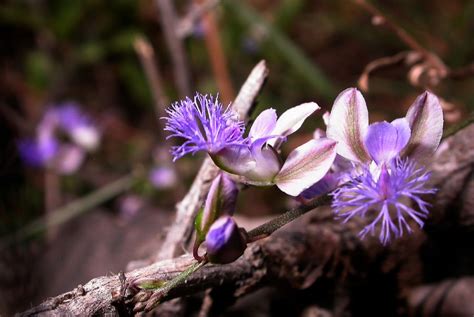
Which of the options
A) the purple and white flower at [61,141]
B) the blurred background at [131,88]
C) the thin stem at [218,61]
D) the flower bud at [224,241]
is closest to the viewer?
the flower bud at [224,241]

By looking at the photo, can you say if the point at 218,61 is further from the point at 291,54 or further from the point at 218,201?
the point at 218,201

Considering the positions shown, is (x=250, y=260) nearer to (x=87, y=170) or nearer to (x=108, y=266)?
(x=108, y=266)

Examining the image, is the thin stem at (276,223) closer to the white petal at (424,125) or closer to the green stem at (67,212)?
the white petal at (424,125)

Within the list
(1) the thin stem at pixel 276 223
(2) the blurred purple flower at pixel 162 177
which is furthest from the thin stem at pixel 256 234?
(2) the blurred purple flower at pixel 162 177

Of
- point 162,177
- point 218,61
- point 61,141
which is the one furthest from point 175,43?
point 61,141

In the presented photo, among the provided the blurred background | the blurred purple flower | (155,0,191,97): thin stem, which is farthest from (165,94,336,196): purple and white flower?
the blurred purple flower

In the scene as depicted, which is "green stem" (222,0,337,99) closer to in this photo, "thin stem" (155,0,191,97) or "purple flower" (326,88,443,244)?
"thin stem" (155,0,191,97)

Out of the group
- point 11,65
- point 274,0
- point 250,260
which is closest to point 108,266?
point 250,260
